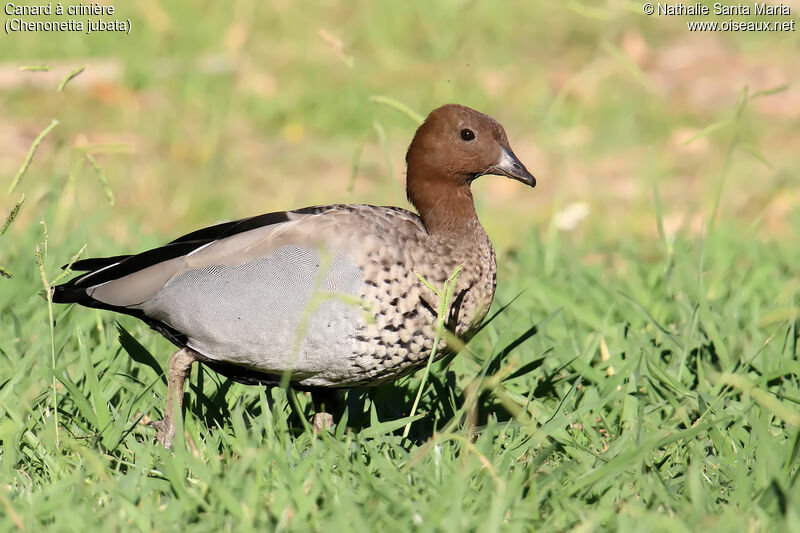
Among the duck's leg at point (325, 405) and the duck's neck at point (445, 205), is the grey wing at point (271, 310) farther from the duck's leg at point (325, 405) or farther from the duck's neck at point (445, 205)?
the duck's neck at point (445, 205)

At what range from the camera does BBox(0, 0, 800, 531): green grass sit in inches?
115

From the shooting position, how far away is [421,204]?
12.8 feet

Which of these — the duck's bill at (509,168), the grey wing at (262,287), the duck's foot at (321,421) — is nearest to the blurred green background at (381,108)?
the duck's bill at (509,168)

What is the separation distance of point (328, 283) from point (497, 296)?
1744 millimetres

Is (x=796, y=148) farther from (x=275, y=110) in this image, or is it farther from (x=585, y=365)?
(x=585, y=365)

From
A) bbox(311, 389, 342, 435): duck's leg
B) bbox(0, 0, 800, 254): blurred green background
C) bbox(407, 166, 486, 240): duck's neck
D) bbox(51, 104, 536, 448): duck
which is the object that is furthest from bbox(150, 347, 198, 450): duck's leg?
bbox(0, 0, 800, 254): blurred green background

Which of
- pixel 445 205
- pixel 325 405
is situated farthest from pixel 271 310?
pixel 445 205

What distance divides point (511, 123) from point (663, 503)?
235 inches

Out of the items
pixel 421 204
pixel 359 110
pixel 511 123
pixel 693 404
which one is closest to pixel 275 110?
pixel 359 110

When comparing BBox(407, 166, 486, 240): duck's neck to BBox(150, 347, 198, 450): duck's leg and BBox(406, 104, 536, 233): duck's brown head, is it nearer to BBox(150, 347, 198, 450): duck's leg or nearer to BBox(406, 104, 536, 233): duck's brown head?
BBox(406, 104, 536, 233): duck's brown head

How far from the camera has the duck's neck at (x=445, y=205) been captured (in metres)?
3.78

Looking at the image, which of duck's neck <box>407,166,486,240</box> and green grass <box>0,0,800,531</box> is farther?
duck's neck <box>407,166,486,240</box>

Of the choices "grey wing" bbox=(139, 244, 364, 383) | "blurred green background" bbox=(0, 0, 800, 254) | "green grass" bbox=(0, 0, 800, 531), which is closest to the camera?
"green grass" bbox=(0, 0, 800, 531)

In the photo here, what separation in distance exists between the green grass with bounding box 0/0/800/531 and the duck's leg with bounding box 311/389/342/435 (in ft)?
0.20
